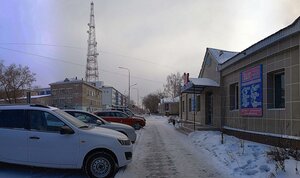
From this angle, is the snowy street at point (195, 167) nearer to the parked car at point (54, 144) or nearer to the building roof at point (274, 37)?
the parked car at point (54, 144)

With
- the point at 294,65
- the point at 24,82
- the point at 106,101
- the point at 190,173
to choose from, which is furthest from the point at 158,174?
the point at 106,101

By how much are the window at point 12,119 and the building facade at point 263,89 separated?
8833 mm

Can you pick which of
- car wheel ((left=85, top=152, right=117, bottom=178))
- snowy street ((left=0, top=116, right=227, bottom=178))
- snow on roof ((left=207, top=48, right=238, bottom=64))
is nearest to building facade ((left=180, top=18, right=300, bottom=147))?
snow on roof ((left=207, top=48, right=238, bottom=64))

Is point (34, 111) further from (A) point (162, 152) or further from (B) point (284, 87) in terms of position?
(B) point (284, 87)

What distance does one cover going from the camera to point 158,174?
1030cm

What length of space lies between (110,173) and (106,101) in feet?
520

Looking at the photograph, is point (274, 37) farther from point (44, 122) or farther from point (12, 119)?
point (12, 119)

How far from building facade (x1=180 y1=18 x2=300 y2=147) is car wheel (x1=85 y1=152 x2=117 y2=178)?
6.72m

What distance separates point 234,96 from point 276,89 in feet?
21.3

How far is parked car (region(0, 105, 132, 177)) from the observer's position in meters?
9.57

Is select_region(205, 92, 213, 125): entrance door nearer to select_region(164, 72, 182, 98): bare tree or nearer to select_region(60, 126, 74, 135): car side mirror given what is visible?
select_region(60, 126, 74, 135): car side mirror

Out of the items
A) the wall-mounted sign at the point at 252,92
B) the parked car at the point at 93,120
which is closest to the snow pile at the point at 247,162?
the wall-mounted sign at the point at 252,92

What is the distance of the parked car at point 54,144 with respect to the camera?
→ 9.57m

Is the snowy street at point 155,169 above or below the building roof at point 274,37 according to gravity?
below
